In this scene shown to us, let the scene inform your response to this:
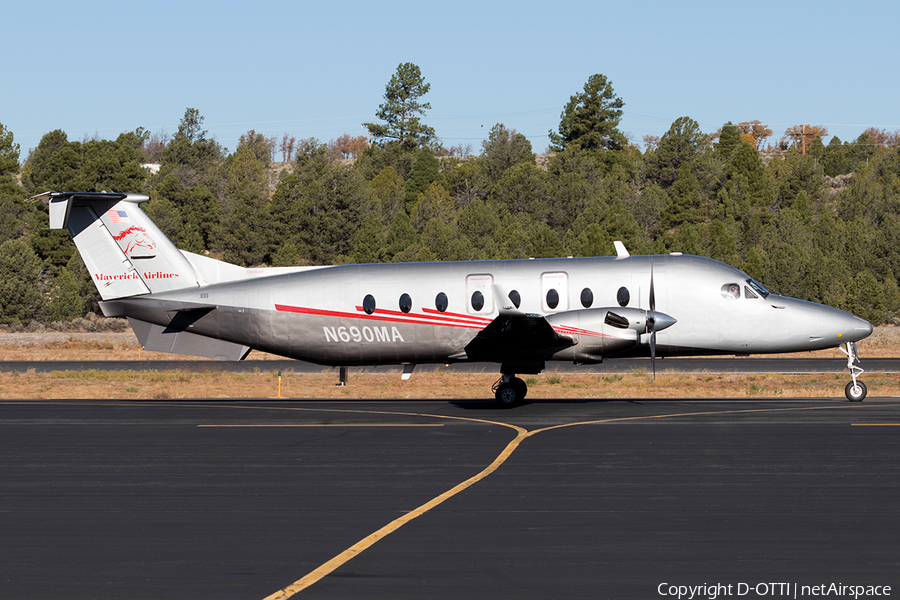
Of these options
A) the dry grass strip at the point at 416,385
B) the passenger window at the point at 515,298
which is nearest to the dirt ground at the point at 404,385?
the dry grass strip at the point at 416,385

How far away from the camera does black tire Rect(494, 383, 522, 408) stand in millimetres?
23266

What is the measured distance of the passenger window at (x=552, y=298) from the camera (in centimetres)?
2256

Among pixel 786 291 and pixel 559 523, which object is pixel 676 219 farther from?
pixel 559 523

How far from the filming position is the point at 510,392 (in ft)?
76.4

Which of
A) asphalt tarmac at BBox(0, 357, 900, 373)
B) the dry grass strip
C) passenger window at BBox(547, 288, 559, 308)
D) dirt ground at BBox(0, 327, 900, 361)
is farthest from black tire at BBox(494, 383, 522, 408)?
dirt ground at BBox(0, 327, 900, 361)

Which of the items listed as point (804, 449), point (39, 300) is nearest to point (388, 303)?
point (804, 449)

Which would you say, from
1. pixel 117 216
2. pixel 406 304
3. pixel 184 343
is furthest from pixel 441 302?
pixel 117 216

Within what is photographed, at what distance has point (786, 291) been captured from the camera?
56.4 metres

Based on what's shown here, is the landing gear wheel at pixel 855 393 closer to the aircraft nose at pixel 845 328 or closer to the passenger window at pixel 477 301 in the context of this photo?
the aircraft nose at pixel 845 328

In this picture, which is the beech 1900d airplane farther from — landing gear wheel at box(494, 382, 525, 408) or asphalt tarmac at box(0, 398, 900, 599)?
asphalt tarmac at box(0, 398, 900, 599)

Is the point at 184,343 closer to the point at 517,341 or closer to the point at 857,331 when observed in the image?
the point at 517,341

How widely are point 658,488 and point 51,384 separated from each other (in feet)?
86.1

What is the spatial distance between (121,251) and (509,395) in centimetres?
1102

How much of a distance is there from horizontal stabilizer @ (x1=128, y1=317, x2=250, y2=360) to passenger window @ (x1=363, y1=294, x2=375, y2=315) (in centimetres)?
343
